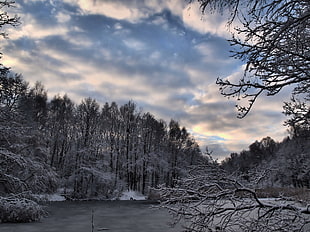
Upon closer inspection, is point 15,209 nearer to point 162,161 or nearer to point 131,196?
point 131,196

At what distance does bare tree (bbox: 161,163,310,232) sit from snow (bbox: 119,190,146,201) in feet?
84.9

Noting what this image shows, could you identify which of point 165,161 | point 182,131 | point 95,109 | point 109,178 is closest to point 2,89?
point 109,178

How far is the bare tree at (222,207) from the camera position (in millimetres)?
3184

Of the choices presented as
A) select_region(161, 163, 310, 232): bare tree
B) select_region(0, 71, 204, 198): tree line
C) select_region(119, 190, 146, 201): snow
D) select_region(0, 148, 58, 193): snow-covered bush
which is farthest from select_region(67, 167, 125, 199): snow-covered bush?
select_region(161, 163, 310, 232): bare tree

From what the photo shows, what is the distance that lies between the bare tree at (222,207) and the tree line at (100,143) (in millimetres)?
19861

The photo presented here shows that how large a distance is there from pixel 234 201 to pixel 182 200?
660mm

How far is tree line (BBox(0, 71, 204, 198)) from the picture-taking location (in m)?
26.4

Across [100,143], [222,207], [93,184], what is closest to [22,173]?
[222,207]

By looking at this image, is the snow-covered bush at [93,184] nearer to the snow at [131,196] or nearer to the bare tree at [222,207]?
the snow at [131,196]

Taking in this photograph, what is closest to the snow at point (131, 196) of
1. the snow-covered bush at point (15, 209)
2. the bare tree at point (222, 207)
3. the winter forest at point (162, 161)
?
the winter forest at point (162, 161)

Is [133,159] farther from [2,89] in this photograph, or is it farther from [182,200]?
[182,200]

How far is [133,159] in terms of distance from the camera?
112ft

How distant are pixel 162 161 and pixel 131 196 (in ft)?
21.6

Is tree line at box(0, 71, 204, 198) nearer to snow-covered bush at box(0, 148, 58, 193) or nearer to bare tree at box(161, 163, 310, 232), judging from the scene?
snow-covered bush at box(0, 148, 58, 193)
